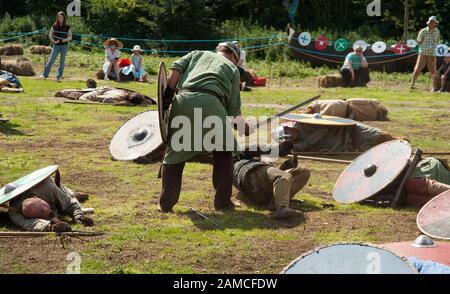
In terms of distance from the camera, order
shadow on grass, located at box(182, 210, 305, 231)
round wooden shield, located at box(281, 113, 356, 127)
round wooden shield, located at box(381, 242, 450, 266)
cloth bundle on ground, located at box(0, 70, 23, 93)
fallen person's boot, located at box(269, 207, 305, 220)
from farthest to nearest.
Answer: cloth bundle on ground, located at box(0, 70, 23, 93)
round wooden shield, located at box(281, 113, 356, 127)
fallen person's boot, located at box(269, 207, 305, 220)
shadow on grass, located at box(182, 210, 305, 231)
round wooden shield, located at box(381, 242, 450, 266)

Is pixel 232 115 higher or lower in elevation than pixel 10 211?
higher

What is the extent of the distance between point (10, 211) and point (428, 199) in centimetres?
372

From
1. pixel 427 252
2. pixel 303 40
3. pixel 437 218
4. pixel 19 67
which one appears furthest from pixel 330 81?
pixel 427 252

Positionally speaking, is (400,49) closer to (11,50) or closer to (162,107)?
(11,50)

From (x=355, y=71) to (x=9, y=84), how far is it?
8265 mm

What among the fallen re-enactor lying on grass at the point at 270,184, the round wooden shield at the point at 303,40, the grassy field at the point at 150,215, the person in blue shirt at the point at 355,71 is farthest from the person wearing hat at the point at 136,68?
the fallen re-enactor lying on grass at the point at 270,184

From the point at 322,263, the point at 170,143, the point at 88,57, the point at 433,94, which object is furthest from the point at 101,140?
the point at 88,57

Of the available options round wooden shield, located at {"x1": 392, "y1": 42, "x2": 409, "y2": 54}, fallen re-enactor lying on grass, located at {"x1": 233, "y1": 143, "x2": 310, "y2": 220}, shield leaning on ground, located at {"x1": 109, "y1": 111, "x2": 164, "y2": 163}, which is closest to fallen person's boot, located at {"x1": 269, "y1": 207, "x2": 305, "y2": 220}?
fallen re-enactor lying on grass, located at {"x1": 233, "y1": 143, "x2": 310, "y2": 220}

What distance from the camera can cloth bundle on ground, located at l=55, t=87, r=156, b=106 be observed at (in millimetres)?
15828

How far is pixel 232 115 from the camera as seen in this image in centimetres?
817

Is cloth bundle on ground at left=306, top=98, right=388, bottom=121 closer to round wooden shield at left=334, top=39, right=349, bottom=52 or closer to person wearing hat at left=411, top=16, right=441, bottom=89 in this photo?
person wearing hat at left=411, top=16, right=441, bottom=89

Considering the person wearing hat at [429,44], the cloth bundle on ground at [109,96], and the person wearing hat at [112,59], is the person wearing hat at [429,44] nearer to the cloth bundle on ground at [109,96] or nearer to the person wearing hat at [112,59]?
the person wearing hat at [112,59]

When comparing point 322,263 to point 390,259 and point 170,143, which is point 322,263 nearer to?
point 390,259

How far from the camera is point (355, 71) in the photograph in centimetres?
2144
